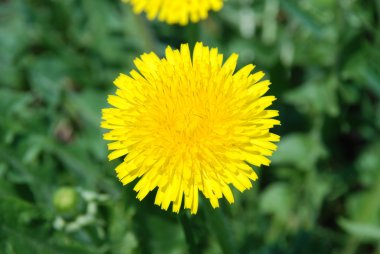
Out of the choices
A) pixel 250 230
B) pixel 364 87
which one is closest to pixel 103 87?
pixel 250 230

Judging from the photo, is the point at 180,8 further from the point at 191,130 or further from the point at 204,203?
the point at 204,203

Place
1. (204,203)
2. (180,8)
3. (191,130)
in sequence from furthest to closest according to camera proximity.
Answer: (180,8) < (204,203) < (191,130)

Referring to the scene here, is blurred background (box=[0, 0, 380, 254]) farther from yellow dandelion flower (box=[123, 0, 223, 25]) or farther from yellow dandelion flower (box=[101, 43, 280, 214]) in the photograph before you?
yellow dandelion flower (box=[123, 0, 223, 25])

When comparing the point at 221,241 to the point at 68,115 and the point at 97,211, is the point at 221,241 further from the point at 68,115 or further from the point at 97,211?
the point at 68,115

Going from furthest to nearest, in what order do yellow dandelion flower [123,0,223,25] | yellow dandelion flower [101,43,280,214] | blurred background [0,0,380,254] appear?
blurred background [0,0,380,254] → yellow dandelion flower [123,0,223,25] → yellow dandelion flower [101,43,280,214]

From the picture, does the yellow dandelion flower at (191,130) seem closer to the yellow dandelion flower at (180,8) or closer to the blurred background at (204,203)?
the blurred background at (204,203)

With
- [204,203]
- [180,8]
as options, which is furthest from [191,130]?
[180,8]

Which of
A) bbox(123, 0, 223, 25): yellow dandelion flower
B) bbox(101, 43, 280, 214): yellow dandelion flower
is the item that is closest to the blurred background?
bbox(101, 43, 280, 214): yellow dandelion flower
